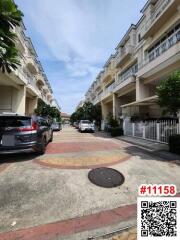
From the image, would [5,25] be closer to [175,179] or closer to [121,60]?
[175,179]

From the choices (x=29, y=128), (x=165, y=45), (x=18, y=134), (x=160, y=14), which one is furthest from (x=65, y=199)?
(x=160, y=14)

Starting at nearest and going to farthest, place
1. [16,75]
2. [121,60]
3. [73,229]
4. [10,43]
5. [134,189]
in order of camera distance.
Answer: [73,229], [134,189], [10,43], [16,75], [121,60]

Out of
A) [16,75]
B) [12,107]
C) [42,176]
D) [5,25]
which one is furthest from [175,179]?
[12,107]

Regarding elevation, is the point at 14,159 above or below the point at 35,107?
below

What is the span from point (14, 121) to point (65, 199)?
4.10 metres

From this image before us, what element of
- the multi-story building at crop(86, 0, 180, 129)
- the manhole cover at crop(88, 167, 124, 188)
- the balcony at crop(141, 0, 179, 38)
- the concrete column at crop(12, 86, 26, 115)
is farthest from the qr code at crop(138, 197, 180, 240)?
the concrete column at crop(12, 86, 26, 115)

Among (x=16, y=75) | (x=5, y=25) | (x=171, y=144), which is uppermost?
(x=16, y=75)

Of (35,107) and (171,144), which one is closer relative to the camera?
(171,144)

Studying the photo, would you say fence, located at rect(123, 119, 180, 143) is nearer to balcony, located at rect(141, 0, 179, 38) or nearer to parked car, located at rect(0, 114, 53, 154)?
parked car, located at rect(0, 114, 53, 154)

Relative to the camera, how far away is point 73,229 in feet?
8.25

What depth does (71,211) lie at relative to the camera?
297 cm

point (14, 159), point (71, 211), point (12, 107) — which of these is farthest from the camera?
point (12, 107)

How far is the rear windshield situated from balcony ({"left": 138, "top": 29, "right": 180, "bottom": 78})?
1064 cm

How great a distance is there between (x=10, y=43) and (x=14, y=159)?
4.13 m
